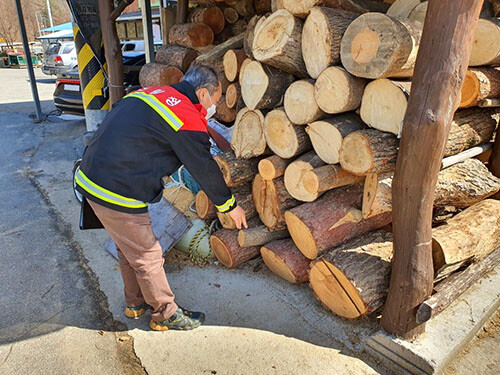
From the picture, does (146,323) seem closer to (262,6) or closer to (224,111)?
(224,111)

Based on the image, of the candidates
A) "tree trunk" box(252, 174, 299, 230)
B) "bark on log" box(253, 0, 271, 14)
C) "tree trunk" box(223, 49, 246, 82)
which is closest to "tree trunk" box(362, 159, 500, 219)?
"tree trunk" box(252, 174, 299, 230)

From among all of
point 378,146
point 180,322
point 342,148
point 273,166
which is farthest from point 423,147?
point 180,322

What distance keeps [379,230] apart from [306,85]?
1.23 m

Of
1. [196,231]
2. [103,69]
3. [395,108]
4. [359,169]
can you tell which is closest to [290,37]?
[395,108]

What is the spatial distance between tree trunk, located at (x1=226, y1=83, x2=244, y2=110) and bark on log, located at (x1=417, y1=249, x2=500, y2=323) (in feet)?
6.96

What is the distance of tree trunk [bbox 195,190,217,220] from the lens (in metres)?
3.31

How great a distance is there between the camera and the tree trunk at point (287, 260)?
2.87 m

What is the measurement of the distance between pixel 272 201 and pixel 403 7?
1.73 metres

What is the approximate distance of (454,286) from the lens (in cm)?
237

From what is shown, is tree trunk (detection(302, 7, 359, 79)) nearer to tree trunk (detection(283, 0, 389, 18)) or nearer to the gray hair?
tree trunk (detection(283, 0, 389, 18))

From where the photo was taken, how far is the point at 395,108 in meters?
2.21

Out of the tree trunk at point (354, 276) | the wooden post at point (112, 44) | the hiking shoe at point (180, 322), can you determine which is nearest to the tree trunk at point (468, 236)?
the tree trunk at point (354, 276)

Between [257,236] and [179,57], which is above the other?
[179,57]

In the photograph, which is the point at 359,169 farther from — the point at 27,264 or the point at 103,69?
the point at 103,69
